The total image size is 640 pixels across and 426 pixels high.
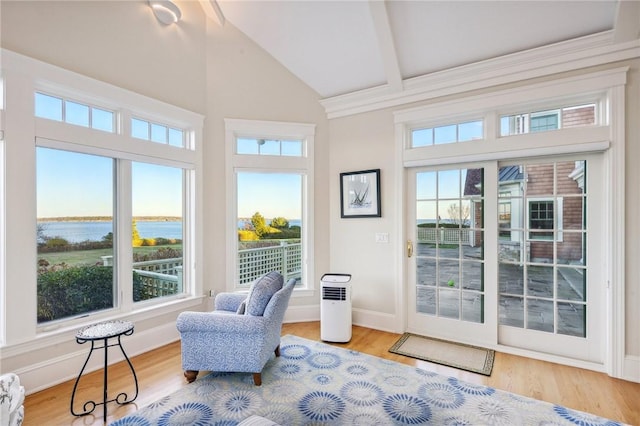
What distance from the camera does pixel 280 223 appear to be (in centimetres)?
407

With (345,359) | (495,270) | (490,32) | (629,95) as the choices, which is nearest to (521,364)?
(495,270)

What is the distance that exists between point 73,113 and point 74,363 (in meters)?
2.19

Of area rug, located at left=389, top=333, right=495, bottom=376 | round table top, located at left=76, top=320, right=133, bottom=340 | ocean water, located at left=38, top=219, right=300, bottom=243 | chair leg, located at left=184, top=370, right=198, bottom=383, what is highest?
ocean water, located at left=38, top=219, right=300, bottom=243

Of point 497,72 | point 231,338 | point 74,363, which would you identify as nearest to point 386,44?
point 497,72

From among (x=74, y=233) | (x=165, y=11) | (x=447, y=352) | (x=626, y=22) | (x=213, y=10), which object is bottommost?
(x=447, y=352)

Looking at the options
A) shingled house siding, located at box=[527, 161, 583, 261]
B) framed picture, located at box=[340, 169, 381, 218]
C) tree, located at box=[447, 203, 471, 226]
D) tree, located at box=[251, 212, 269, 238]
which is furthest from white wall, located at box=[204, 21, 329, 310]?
shingled house siding, located at box=[527, 161, 583, 261]

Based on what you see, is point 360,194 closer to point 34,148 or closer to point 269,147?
point 269,147

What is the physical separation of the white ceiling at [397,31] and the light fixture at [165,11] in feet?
1.66

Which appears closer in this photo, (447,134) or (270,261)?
(447,134)

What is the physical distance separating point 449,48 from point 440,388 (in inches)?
124

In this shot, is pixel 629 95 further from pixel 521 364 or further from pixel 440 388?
pixel 440 388

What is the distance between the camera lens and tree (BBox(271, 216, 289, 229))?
160 inches

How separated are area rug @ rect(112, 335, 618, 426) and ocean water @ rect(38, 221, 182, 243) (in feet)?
5.36

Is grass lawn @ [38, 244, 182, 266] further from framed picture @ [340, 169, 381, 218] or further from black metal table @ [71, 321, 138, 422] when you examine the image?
framed picture @ [340, 169, 381, 218]
